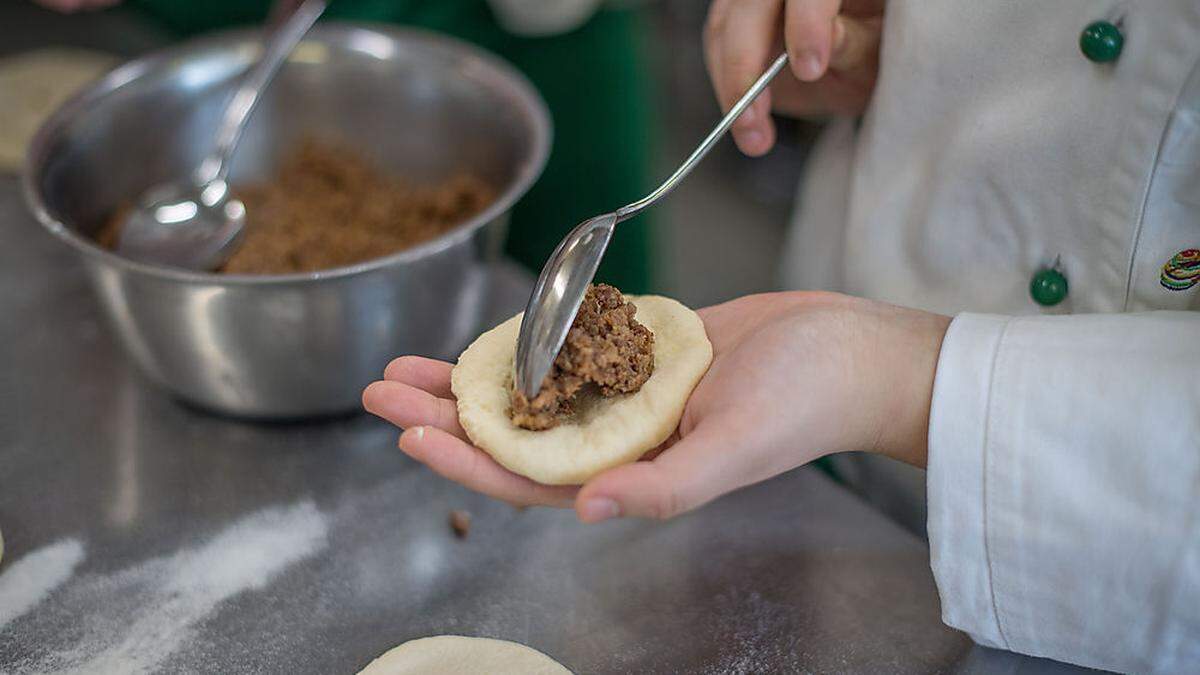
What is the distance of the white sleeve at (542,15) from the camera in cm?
169

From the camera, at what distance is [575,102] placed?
1846 millimetres

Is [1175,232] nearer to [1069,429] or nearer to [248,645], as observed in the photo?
[1069,429]

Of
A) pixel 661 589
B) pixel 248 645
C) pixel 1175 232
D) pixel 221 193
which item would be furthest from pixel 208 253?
pixel 1175 232

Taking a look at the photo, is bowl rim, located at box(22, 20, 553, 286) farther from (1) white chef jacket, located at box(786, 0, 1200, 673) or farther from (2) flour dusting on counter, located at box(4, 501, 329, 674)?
(1) white chef jacket, located at box(786, 0, 1200, 673)

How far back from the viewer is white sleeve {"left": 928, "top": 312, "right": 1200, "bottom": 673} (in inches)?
31.7

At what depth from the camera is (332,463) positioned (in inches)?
47.3

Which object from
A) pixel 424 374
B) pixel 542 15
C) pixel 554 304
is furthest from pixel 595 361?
pixel 542 15

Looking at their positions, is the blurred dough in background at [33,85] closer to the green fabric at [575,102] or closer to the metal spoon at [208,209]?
the green fabric at [575,102]

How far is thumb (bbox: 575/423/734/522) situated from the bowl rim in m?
0.44

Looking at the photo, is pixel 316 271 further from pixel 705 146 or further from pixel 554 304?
pixel 705 146

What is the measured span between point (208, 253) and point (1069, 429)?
1000mm

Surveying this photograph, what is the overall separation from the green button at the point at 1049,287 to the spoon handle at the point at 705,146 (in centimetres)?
33

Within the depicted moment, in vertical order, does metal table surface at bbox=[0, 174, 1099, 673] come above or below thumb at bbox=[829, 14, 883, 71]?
below

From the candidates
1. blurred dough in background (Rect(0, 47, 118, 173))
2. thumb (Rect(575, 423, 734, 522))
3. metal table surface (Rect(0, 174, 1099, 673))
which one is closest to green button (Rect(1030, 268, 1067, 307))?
metal table surface (Rect(0, 174, 1099, 673))
